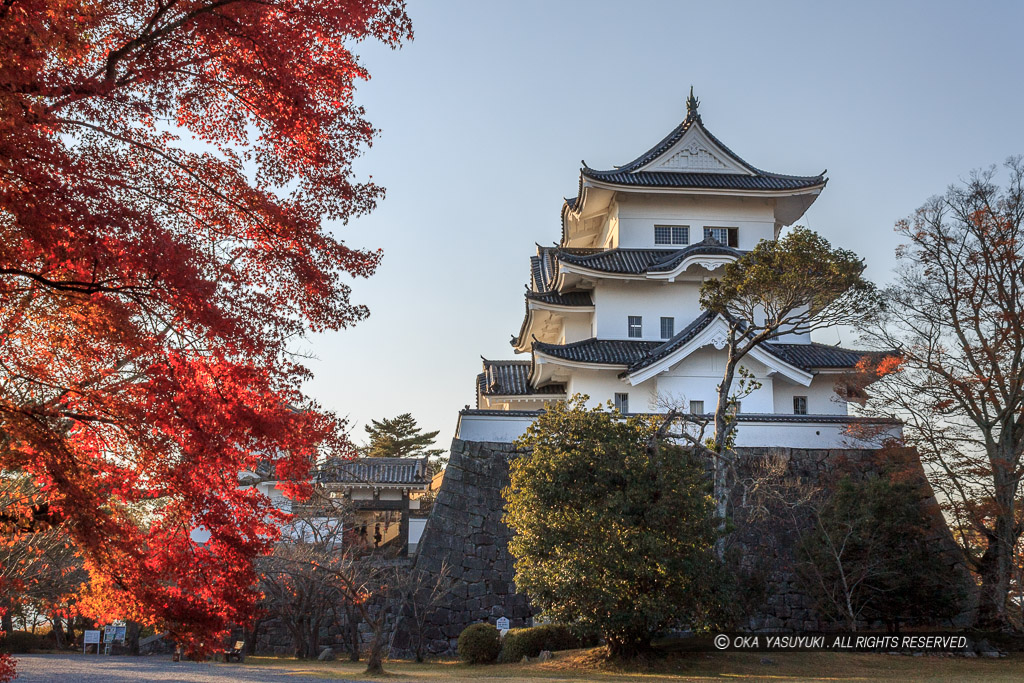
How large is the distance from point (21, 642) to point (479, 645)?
45.0 ft

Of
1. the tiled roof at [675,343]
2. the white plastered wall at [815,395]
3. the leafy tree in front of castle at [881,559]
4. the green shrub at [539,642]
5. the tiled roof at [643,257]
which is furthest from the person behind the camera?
the tiled roof at [643,257]

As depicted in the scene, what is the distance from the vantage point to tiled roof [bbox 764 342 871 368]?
24.3 m

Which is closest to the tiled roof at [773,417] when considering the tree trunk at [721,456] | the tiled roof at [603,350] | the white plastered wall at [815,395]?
the white plastered wall at [815,395]

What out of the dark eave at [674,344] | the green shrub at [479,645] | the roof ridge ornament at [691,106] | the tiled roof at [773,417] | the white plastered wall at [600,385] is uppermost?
the roof ridge ornament at [691,106]

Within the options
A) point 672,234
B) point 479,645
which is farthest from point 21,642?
point 672,234

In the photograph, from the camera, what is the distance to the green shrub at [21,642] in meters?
22.7

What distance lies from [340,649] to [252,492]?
16669 millimetres

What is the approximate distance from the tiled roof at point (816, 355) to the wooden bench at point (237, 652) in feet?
51.8

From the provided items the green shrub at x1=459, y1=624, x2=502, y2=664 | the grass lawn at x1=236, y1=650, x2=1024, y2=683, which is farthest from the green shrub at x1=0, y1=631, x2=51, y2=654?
Answer: the green shrub at x1=459, y1=624, x2=502, y2=664

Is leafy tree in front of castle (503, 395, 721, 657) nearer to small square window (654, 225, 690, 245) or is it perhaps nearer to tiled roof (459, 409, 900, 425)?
tiled roof (459, 409, 900, 425)

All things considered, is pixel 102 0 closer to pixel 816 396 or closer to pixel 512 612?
pixel 512 612

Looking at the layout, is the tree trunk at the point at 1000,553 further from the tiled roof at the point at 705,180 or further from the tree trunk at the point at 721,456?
the tiled roof at the point at 705,180

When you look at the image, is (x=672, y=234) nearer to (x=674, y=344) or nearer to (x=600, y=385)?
(x=674, y=344)

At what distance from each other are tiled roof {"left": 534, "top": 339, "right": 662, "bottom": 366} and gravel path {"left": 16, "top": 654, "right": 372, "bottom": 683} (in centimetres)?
1102
